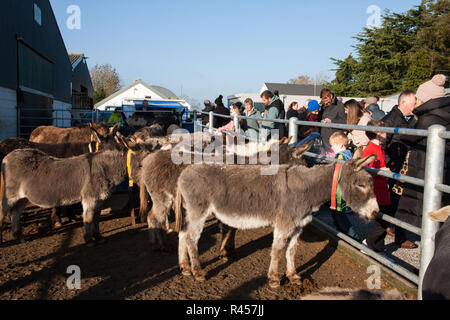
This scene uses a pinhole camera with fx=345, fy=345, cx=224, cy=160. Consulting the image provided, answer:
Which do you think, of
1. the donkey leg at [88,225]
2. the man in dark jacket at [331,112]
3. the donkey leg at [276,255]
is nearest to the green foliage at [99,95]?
the man in dark jacket at [331,112]

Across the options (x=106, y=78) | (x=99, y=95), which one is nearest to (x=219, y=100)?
(x=99, y=95)

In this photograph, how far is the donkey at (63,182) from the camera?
5301mm

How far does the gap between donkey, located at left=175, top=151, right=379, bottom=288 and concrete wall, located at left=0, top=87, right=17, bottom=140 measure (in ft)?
36.3

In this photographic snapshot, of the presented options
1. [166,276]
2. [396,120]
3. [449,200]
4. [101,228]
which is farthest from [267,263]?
[101,228]

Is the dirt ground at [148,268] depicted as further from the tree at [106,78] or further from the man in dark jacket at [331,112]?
the tree at [106,78]

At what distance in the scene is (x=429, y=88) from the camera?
15.7 feet

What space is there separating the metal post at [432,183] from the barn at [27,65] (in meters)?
12.4

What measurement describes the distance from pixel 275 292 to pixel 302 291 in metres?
0.31

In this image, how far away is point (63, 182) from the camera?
5.38 meters

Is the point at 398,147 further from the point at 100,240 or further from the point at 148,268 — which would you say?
the point at 100,240

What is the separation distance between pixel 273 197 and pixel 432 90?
283 centimetres

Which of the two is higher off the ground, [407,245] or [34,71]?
[34,71]

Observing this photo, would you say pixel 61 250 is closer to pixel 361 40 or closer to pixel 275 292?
pixel 275 292

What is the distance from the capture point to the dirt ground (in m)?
3.77
